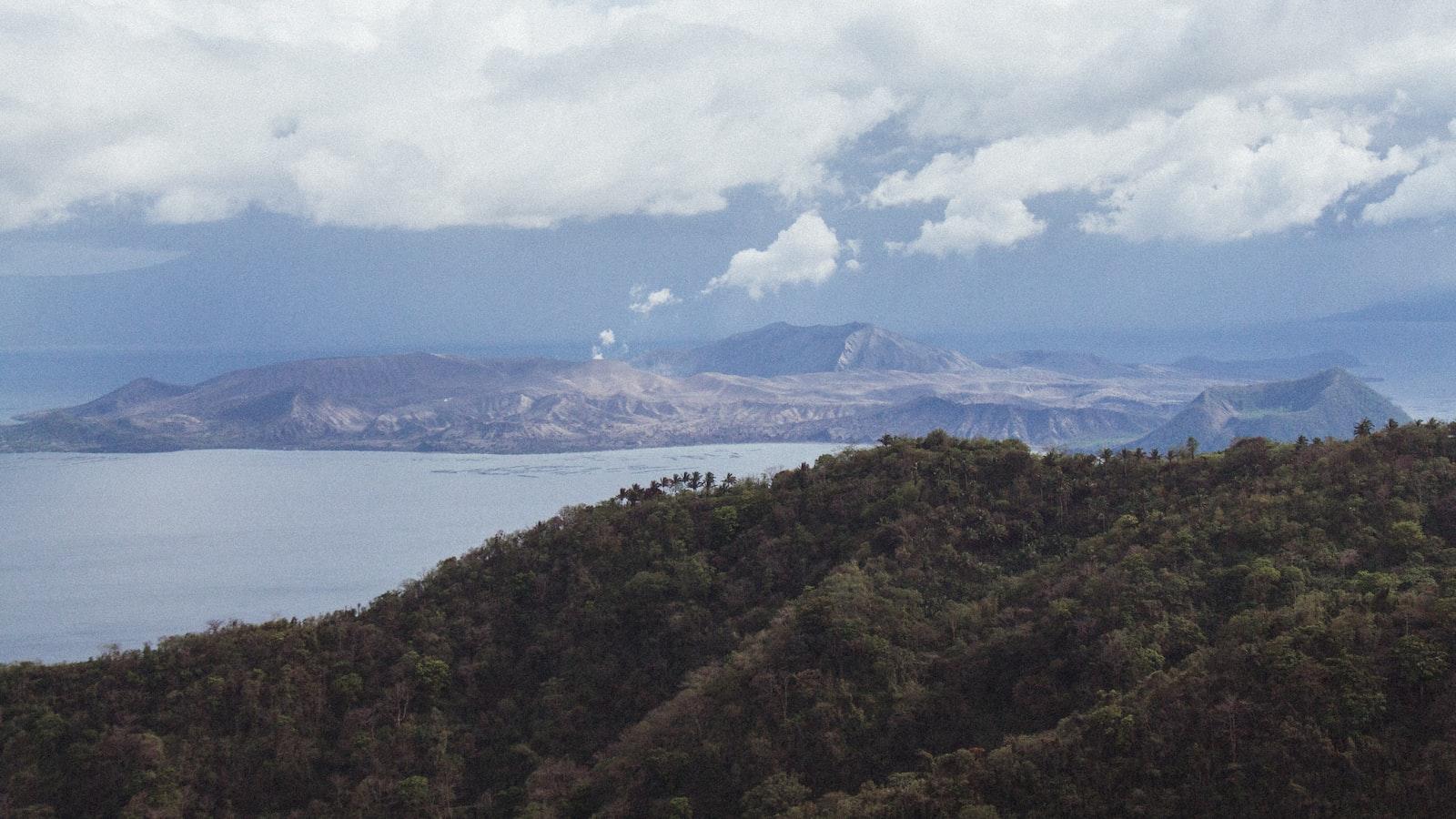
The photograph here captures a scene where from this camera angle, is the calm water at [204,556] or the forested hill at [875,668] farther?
the calm water at [204,556]

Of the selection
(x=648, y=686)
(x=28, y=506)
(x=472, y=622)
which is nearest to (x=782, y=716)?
(x=648, y=686)

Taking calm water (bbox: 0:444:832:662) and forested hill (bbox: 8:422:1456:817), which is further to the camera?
calm water (bbox: 0:444:832:662)

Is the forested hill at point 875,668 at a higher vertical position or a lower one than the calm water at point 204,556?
higher

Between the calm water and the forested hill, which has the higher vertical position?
the forested hill

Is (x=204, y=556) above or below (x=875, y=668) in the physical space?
below

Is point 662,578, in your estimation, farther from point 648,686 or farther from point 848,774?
point 848,774

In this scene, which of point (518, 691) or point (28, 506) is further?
point (28, 506)

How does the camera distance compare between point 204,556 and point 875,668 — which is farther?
point 204,556

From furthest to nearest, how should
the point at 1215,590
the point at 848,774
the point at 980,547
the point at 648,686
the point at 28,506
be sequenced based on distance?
the point at 28,506 < the point at 980,547 < the point at 648,686 < the point at 1215,590 < the point at 848,774
